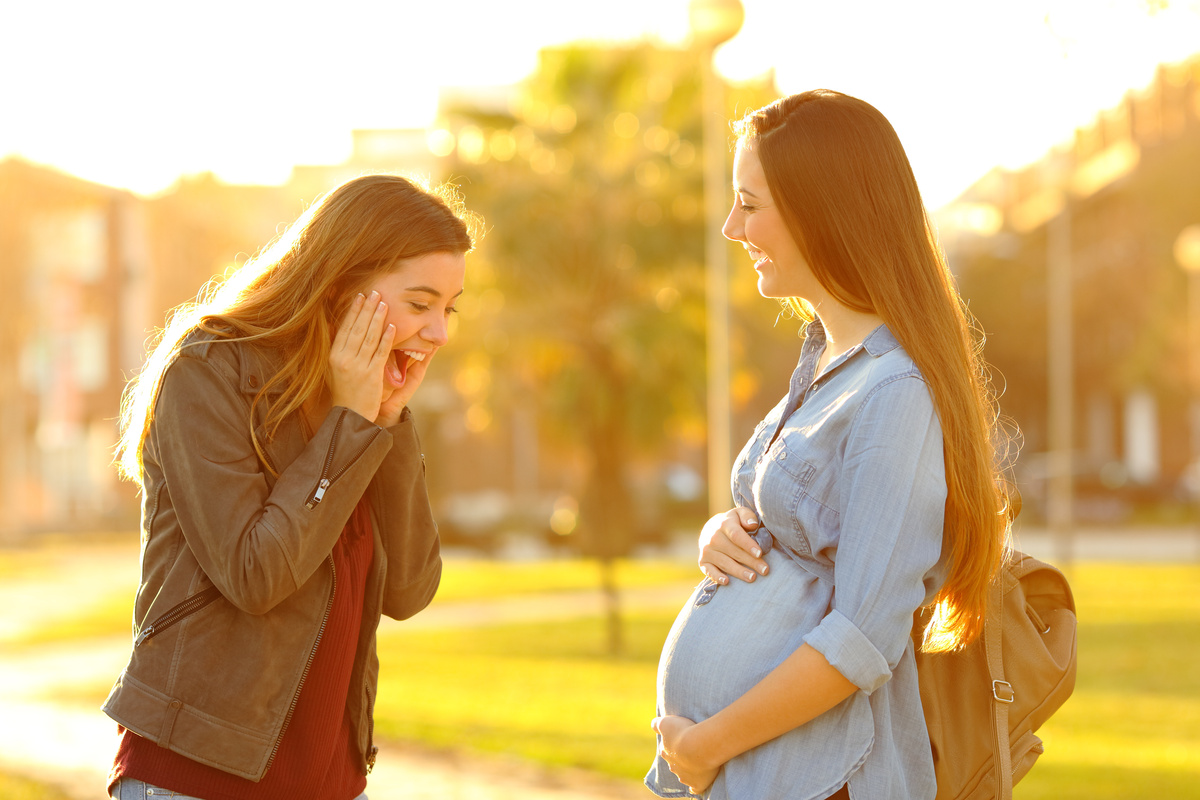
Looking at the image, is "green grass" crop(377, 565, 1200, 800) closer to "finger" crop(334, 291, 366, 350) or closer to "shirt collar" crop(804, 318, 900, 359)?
"shirt collar" crop(804, 318, 900, 359)

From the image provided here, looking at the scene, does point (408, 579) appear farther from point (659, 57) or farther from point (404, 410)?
point (659, 57)

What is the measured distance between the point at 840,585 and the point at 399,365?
978 mm

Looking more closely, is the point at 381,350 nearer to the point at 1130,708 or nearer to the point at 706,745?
the point at 706,745

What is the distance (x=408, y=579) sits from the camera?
2.50 m

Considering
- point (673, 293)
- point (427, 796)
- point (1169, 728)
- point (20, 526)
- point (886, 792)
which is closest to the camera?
point (886, 792)

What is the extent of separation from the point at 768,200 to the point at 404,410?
2.82 ft

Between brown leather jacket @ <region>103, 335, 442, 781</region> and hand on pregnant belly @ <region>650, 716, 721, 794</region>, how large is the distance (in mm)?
676

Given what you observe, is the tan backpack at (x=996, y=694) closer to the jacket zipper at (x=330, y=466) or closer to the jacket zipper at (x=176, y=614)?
the jacket zipper at (x=330, y=466)

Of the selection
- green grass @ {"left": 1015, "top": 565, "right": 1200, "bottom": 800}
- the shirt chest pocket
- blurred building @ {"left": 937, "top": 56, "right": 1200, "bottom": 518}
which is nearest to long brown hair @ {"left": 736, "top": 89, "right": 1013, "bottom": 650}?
the shirt chest pocket

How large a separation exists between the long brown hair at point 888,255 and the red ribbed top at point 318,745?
3.48 feet

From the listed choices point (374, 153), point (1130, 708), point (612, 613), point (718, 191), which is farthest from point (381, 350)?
point (374, 153)

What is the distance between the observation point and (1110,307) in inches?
1511

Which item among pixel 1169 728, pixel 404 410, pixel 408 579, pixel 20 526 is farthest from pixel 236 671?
pixel 20 526

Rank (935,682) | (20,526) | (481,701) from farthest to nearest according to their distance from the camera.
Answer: (20,526) < (481,701) < (935,682)
